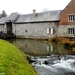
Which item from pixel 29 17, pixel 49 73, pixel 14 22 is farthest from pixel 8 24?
pixel 49 73

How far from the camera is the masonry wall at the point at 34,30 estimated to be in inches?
1703

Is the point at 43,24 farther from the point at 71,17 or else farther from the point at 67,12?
the point at 71,17

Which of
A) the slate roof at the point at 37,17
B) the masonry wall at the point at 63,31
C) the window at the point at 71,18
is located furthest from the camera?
the slate roof at the point at 37,17

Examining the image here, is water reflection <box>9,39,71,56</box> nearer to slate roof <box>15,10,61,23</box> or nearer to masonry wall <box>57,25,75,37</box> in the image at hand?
masonry wall <box>57,25,75,37</box>

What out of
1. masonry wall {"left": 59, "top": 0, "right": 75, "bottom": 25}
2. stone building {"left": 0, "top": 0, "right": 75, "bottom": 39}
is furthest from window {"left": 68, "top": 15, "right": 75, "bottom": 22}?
masonry wall {"left": 59, "top": 0, "right": 75, "bottom": 25}

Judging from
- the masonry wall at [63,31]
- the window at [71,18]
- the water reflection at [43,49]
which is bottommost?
the water reflection at [43,49]

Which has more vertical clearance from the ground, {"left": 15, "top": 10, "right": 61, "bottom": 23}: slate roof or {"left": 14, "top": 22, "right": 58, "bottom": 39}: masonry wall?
{"left": 15, "top": 10, "right": 61, "bottom": 23}: slate roof

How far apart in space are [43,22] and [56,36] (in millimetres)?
5574

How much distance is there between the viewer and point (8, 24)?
175ft

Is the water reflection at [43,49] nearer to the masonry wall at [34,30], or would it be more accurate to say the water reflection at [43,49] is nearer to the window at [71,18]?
the window at [71,18]

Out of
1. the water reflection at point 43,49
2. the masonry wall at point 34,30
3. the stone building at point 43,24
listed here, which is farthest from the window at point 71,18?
the water reflection at point 43,49

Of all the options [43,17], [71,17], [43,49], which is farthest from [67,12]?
[43,49]

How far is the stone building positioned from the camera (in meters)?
41.0

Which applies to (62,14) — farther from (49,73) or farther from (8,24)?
(49,73)
